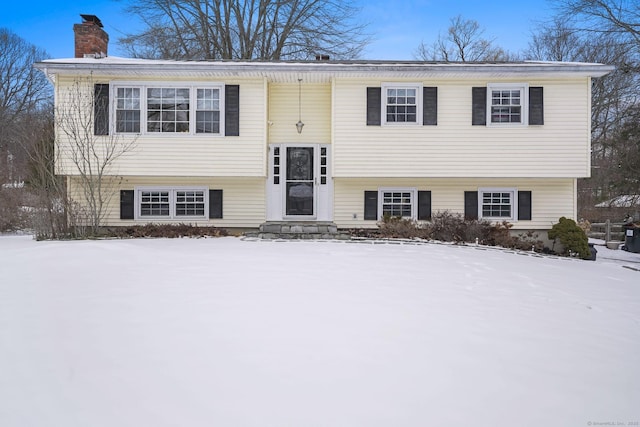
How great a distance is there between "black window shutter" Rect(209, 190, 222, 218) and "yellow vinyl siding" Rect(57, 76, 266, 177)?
2.88 feet

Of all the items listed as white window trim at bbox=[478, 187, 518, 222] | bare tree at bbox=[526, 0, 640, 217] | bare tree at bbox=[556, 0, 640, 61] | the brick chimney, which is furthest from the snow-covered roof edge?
bare tree at bbox=[556, 0, 640, 61]

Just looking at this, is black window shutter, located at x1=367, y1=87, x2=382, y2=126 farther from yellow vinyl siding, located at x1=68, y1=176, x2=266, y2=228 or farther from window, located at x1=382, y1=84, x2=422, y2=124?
yellow vinyl siding, located at x1=68, y1=176, x2=266, y2=228

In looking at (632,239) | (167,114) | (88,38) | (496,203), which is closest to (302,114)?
(167,114)

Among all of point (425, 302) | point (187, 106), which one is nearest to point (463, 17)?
point (187, 106)

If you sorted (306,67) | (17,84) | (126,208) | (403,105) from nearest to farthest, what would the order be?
(306,67) < (403,105) < (126,208) < (17,84)

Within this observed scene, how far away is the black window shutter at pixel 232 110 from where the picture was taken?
11.9m

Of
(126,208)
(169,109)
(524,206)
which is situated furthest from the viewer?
(524,206)

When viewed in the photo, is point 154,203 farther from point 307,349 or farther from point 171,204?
point 307,349

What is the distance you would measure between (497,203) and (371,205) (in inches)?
146

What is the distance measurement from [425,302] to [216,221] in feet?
29.3

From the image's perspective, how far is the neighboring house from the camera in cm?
1173

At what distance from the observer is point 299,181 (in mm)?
12891

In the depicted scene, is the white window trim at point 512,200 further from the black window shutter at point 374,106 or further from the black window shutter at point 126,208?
the black window shutter at point 126,208

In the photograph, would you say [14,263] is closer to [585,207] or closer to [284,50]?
[284,50]
